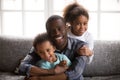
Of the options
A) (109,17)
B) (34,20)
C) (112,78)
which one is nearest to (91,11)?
(109,17)

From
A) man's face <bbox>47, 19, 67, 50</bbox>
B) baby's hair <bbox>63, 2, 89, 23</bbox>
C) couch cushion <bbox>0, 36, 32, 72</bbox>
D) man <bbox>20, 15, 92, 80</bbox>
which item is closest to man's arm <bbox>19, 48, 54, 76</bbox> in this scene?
man <bbox>20, 15, 92, 80</bbox>

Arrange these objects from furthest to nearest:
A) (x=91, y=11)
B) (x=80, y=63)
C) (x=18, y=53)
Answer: (x=91, y=11)
(x=18, y=53)
(x=80, y=63)

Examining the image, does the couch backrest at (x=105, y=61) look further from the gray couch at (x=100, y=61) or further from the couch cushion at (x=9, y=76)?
the couch cushion at (x=9, y=76)

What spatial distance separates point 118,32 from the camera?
2.12 meters

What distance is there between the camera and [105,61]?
1764 mm

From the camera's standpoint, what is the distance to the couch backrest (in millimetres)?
1763

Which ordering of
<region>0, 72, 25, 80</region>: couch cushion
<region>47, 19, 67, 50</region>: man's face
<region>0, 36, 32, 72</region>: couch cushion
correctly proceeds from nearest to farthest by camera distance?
<region>47, 19, 67, 50</region>: man's face < <region>0, 72, 25, 80</region>: couch cushion < <region>0, 36, 32, 72</region>: couch cushion

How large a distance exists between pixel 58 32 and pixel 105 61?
75cm

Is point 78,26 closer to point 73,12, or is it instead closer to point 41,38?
point 73,12

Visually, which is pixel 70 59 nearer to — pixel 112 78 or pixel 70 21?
pixel 70 21

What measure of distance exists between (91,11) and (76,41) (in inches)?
39.6

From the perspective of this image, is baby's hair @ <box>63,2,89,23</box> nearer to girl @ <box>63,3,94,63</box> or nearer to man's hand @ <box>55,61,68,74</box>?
girl @ <box>63,3,94,63</box>

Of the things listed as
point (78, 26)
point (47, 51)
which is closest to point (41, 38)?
point (47, 51)

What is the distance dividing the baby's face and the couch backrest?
709 millimetres
